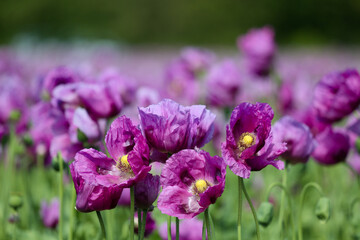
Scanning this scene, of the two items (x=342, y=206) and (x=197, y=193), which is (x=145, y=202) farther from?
(x=342, y=206)

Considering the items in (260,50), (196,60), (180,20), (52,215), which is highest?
(260,50)

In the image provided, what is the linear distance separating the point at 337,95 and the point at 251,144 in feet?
2.05

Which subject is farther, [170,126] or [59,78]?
[59,78]

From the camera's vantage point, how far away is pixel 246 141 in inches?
45.3

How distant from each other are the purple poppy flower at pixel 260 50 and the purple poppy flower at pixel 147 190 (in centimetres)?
196

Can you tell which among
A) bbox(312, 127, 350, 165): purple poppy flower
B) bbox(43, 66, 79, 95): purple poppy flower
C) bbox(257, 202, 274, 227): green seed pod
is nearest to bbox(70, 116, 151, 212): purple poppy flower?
bbox(257, 202, 274, 227): green seed pod

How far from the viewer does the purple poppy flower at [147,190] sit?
3.75ft

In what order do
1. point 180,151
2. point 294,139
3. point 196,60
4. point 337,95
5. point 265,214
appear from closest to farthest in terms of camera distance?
point 180,151, point 265,214, point 294,139, point 337,95, point 196,60

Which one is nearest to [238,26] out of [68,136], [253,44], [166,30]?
[166,30]

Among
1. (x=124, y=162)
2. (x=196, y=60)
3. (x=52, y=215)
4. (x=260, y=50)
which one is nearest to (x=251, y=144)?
(x=124, y=162)

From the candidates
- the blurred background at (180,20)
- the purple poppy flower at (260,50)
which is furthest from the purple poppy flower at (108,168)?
the blurred background at (180,20)

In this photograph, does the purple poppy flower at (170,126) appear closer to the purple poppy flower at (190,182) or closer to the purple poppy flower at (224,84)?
the purple poppy flower at (190,182)

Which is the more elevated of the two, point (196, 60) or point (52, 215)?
point (196, 60)

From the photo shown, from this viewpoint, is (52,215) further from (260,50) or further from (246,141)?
(260,50)
